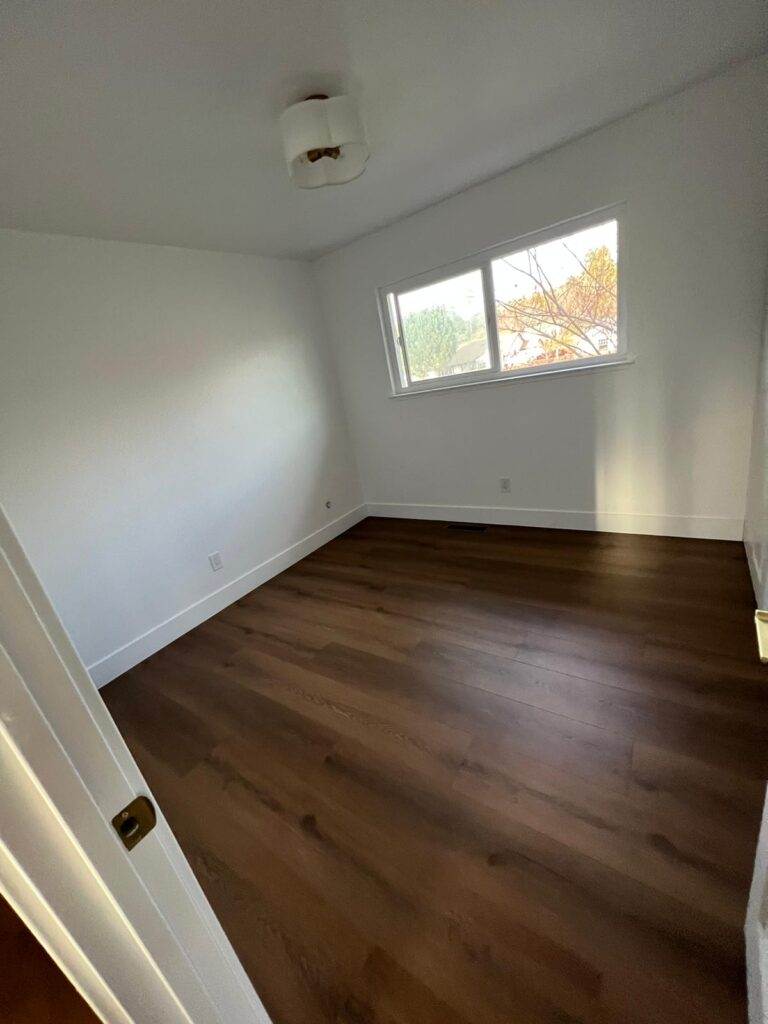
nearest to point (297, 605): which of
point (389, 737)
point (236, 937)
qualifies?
point (389, 737)

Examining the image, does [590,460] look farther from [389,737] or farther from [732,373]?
[389,737]

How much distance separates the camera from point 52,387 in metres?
2.12

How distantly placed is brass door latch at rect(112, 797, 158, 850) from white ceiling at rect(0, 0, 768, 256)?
175 cm

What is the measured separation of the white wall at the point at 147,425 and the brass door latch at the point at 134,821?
7.18ft

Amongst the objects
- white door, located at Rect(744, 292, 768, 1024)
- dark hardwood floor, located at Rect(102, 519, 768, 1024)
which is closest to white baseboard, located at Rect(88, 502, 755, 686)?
dark hardwood floor, located at Rect(102, 519, 768, 1024)

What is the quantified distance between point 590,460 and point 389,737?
7.23ft

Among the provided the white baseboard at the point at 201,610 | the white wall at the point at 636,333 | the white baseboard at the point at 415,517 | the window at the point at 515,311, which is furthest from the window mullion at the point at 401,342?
the white baseboard at the point at 201,610

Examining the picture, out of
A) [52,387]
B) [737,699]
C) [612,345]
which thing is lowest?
[737,699]

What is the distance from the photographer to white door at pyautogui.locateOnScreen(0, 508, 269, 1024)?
0.39 m

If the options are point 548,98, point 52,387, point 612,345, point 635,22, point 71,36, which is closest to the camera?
point 71,36

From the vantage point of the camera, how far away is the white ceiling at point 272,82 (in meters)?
1.15

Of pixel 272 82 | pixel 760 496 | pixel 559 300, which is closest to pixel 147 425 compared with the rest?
pixel 272 82

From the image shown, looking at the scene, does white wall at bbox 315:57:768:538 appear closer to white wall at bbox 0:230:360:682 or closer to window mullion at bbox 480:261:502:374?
window mullion at bbox 480:261:502:374

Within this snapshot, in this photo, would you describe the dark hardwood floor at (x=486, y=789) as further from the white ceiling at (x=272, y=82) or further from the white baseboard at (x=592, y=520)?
the white ceiling at (x=272, y=82)
